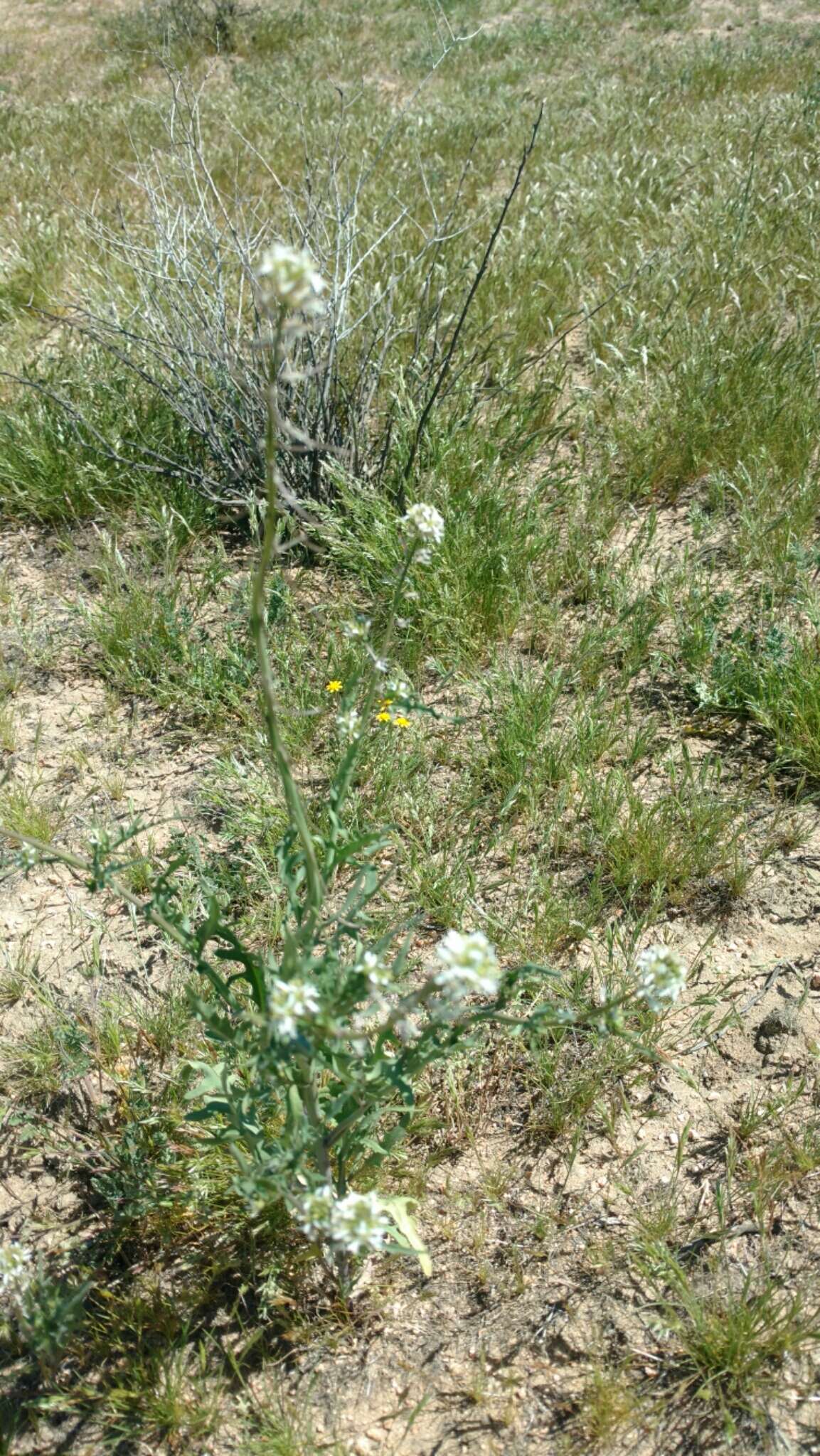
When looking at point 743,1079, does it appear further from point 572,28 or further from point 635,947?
point 572,28

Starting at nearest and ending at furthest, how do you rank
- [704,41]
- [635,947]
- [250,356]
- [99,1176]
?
[99,1176] < [635,947] < [250,356] < [704,41]

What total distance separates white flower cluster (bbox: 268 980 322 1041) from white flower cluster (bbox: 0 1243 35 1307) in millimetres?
871

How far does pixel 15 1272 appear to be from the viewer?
5.86ft

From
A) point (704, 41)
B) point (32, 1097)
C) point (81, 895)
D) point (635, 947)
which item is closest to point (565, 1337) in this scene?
point (635, 947)

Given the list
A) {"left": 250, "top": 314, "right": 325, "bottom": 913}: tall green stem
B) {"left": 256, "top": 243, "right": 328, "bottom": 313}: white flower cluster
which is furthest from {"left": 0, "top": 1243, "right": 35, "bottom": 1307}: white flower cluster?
{"left": 256, "top": 243, "right": 328, "bottom": 313}: white flower cluster

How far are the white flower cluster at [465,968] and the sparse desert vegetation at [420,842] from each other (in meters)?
0.01

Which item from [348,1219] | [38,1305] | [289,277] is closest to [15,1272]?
[38,1305]

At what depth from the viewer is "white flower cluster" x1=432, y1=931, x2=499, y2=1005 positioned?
1280 millimetres

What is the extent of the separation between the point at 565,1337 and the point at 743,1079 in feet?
2.25

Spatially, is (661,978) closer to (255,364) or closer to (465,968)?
(465,968)

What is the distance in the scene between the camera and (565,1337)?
1.94 metres

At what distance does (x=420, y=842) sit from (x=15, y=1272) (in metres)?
1.37

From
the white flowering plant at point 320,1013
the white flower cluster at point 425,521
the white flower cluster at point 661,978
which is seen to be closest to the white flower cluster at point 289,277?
the white flowering plant at point 320,1013

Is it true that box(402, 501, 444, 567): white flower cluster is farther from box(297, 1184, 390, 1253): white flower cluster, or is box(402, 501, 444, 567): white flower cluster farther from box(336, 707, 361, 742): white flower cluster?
box(297, 1184, 390, 1253): white flower cluster
